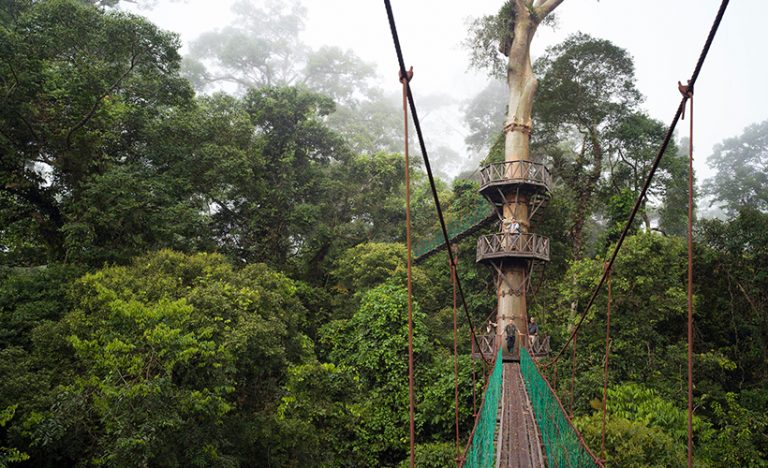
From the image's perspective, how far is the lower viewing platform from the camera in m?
12.5

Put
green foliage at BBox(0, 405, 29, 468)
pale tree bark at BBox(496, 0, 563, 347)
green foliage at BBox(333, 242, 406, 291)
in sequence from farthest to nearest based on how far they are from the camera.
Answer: green foliage at BBox(333, 242, 406, 291) < pale tree bark at BBox(496, 0, 563, 347) < green foliage at BBox(0, 405, 29, 468)

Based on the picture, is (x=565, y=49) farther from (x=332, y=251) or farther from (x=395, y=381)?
(x=395, y=381)

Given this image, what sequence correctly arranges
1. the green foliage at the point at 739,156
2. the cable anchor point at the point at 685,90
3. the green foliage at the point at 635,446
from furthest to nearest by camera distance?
the green foliage at the point at 739,156, the green foliage at the point at 635,446, the cable anchor point at the point at 685,90

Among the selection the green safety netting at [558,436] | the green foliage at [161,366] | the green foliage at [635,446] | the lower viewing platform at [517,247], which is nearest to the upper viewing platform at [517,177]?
the lower viewing platform at [517,247]

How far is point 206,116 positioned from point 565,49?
Answer: 1112 centimetres

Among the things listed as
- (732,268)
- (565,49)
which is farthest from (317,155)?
(732,268)

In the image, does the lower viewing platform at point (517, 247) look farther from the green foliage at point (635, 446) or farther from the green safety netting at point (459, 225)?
the green foliage at point (635, 446)

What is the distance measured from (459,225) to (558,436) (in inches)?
432

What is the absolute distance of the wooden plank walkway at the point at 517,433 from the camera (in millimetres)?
4862

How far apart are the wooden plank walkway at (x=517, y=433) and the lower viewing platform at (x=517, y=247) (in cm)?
485

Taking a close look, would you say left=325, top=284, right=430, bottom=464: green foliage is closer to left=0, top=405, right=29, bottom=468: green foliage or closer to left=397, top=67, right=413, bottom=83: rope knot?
left=0, top=405, right=29, bottom=468: green foliage

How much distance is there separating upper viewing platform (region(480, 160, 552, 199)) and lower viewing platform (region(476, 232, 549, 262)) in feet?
4.45

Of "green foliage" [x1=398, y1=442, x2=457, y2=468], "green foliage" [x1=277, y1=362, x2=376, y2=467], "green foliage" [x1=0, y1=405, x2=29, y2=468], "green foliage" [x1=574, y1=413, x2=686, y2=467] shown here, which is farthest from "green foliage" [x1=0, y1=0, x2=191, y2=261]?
"green foliage" [x1=574, y1=413, x2=686, y2=467]

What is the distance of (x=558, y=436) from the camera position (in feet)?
17.5
